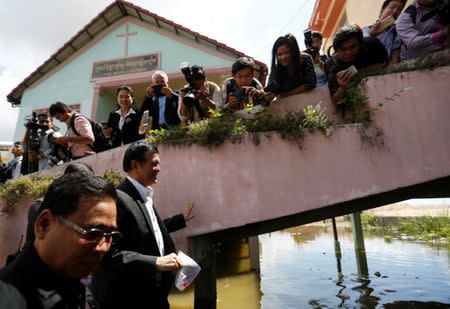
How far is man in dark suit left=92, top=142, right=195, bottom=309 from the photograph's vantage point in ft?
6.11

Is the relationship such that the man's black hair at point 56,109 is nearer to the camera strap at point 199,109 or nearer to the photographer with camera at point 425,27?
the camera strap at point 199,109

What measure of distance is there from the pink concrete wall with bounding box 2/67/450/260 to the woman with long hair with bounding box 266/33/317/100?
34 centimetres

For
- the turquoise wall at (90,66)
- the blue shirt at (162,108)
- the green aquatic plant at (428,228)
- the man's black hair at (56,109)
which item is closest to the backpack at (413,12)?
the blue shirt at (162,108)

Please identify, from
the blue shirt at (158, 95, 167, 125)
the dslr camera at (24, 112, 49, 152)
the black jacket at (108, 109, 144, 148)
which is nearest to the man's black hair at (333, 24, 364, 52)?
the blue shirt at (158, 95, 167, 125)

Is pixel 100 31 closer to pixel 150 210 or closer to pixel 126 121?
pixel 126 121

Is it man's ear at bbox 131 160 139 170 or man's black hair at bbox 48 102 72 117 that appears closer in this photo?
man's ear at bbox 131 160 139 170

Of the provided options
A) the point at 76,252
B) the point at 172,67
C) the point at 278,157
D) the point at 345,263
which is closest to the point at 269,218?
the point at 278,157

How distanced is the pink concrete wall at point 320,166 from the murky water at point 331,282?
186 cm

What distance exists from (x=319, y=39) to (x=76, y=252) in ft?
16.3

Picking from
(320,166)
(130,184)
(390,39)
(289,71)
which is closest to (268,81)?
(289,71)

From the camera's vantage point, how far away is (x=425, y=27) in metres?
3.57

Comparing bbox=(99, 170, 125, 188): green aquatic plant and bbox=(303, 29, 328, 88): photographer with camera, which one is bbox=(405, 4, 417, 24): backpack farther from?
bbox=(99, 170, 125, 188): green aquatic plant

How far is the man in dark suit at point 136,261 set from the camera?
1862mm

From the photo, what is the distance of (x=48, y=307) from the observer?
972 millimetres
